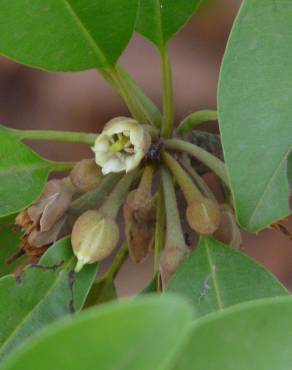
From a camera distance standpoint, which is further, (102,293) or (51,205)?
(102,293)

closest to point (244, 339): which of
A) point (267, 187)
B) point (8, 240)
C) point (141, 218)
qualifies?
point (267, 187)

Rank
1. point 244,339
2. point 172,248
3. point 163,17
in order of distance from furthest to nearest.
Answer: point 163,17 < point 172,248 < point 244,339

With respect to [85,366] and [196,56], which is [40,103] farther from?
[85,366]

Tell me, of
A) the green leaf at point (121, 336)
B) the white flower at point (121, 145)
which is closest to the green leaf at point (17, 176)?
the white flower at point (121, 145)

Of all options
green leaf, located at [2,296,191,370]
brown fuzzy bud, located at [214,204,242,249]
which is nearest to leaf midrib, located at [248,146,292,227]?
brown fuzzy bud, located at [214,204,242,249]

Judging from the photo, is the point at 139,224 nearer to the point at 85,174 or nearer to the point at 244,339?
the point at 85,174

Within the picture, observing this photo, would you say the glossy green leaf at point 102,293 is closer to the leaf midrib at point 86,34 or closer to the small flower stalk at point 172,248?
the small flower stalk at point 172,248
